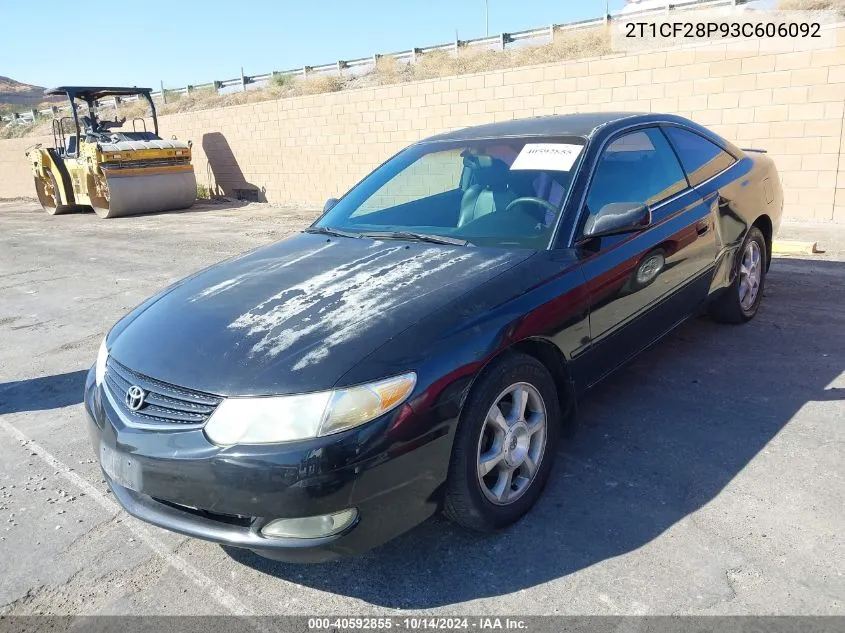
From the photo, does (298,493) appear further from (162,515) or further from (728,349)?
(728,349)

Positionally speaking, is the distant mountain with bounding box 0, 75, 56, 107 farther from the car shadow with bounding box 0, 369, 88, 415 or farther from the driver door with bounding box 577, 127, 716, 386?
the driver door with bounding box 577, 127, 716, 386

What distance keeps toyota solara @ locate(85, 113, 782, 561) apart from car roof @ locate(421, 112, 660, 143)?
0.02 m

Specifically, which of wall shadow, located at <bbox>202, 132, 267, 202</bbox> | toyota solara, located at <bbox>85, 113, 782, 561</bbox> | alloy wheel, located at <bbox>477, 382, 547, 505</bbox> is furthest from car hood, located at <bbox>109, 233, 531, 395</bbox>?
wall shadow, located at <bbox>202, 132, 267, 202</bbox>

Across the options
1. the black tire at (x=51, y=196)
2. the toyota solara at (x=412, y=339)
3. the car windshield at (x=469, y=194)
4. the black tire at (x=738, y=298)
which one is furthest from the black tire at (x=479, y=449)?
the black tire at (x=51, y=196)

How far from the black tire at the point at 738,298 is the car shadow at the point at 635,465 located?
11cm

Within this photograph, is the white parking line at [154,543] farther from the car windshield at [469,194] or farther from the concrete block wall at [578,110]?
the concrete block wall at [578,110]

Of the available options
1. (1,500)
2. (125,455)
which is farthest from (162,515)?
(1,500)

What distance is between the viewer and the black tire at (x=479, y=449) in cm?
240

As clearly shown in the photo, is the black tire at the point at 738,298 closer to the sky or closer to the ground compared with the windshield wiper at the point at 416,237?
closer to the ground

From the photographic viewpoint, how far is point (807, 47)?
796 centimetres

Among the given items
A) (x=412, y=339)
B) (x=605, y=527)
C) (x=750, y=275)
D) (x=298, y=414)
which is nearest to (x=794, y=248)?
(x=750, y=275)

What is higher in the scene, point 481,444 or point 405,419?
point 405,419

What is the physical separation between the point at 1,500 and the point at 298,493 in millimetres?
1947

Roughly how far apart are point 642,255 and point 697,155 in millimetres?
1254
